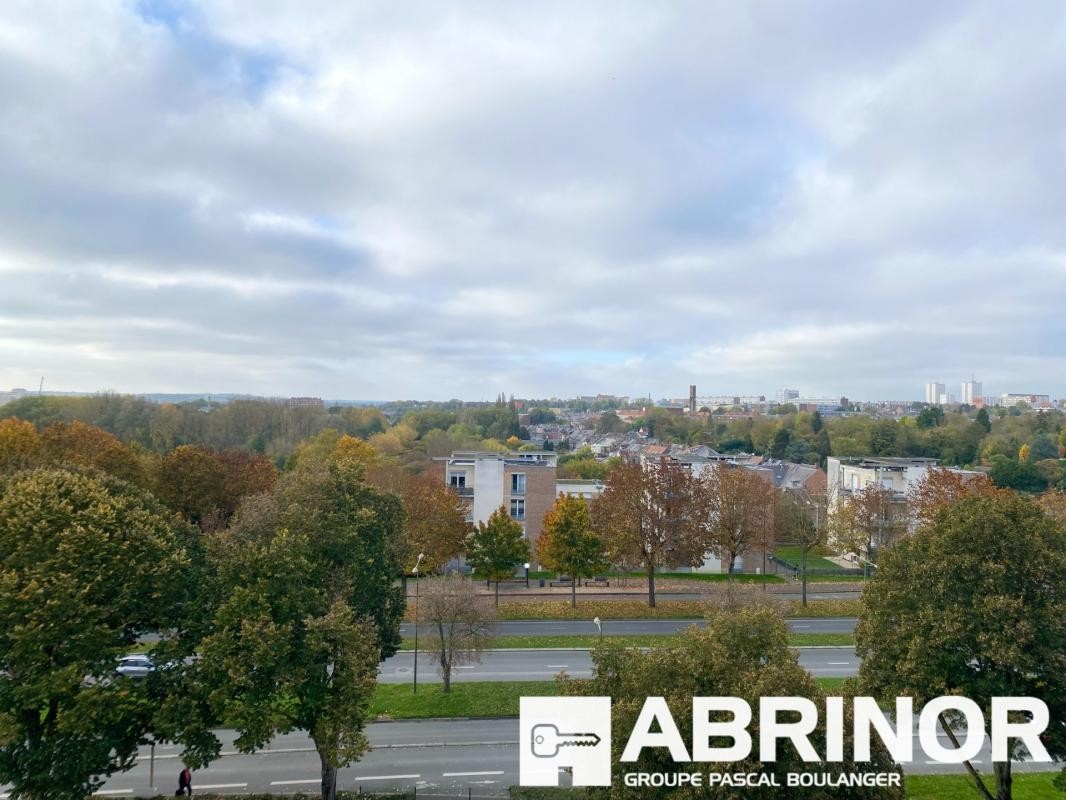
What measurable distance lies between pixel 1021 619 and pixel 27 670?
21295 mm

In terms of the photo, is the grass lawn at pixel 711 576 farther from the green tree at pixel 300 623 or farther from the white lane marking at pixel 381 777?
the green tree at pixel 300 623

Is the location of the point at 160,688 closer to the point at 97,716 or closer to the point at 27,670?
the point at 97,716

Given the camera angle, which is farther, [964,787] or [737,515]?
[737,515]

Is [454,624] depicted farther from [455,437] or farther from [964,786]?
[455,437]

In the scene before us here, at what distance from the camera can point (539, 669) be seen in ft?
84.7

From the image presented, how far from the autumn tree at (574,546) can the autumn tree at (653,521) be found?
95cm

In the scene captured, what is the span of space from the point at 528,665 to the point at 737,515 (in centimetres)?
1880

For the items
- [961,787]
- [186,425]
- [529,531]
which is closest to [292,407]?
[186,425]

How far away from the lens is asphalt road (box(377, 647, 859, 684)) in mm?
25109

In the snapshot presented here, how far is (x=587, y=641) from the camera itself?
96.3ft

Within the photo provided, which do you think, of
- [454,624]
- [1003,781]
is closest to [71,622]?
[454,624]

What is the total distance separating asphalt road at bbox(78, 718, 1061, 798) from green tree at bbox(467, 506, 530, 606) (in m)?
14.8

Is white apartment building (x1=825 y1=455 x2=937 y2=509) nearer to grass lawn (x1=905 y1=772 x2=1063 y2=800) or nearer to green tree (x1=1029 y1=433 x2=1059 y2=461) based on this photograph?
green tree (x1=1029 y1=433 x2=1059 y2=461)

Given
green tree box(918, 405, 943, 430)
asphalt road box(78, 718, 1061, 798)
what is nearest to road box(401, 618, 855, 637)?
asphalt road box(78, 718, 1061, 798)
